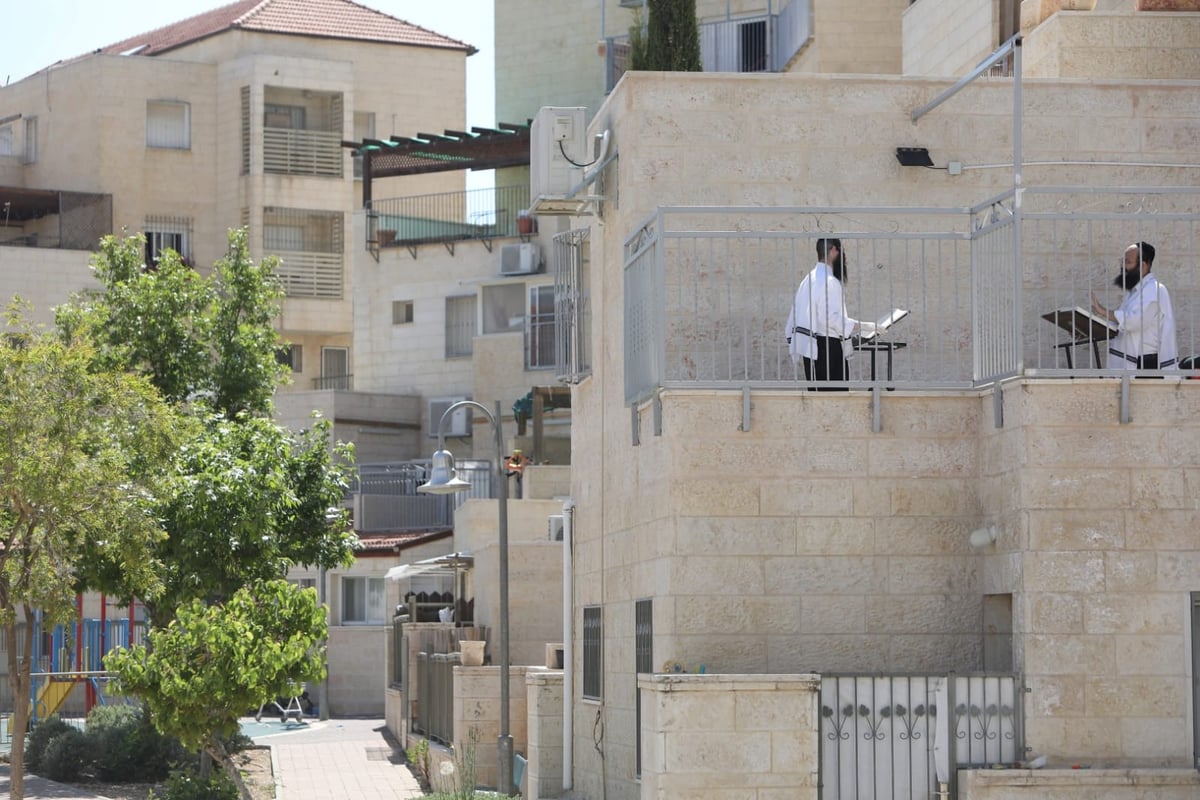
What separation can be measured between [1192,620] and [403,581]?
2580 centimetres

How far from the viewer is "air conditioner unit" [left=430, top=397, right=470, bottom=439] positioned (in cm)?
4572

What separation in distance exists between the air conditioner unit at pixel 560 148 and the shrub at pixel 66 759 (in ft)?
43.5

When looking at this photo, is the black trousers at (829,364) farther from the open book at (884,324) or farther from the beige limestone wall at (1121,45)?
the beige limestone wall at (1121,45)

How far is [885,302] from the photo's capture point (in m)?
14.2

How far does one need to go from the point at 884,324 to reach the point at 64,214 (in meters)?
44.8

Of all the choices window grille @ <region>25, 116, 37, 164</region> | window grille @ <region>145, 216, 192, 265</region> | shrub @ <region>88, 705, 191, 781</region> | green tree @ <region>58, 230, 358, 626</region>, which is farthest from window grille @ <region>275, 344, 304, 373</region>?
shrub @ <region>88, 705, 191, 781</region>

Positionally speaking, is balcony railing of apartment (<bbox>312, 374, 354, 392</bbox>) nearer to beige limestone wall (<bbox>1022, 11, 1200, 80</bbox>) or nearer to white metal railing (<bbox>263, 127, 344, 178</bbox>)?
white metal railing (<bbox>263, 127, 344, 178</bbox>)

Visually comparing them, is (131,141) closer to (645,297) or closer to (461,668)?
(461,668)

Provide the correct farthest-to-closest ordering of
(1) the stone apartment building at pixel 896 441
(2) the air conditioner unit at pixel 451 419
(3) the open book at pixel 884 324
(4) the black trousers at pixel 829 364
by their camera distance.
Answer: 1. (2) the air conditioner unit at pixel 451 419
2. (3) the open book at pixel 884 324
3. (4) the black trousers at pixel 829 364
4. (1) the stone apartment building at pixel 896 441

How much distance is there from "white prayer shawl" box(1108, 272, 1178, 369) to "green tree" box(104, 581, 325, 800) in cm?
1029

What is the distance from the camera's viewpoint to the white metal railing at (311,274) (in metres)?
55.5

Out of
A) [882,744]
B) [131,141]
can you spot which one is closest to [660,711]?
[882,744]

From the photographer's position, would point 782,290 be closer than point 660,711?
No

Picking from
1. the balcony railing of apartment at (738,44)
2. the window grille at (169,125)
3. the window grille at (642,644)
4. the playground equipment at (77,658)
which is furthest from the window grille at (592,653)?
the window grille at (169,125)
